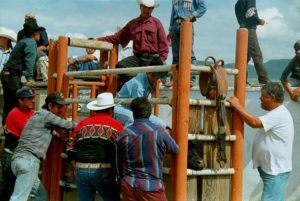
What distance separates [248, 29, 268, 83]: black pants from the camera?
8.70 meters

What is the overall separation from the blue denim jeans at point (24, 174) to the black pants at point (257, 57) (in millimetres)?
3622

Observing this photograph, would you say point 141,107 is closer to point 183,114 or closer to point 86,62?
point 183,114

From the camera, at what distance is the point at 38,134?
6.75m

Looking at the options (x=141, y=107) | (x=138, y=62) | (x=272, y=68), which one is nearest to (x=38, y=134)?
(x=138, y=62)

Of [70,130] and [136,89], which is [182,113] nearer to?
[136,89]

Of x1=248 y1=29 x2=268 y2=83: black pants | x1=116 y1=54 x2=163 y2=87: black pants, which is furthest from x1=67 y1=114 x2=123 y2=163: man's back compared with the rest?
x1=248 y1=29 x2=268 y2=83: black pants

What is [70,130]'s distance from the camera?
22.3 ft

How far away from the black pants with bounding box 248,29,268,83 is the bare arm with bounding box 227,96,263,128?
2.85 m

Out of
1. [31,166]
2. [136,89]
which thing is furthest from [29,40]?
[136,89]

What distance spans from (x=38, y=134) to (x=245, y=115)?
241cm

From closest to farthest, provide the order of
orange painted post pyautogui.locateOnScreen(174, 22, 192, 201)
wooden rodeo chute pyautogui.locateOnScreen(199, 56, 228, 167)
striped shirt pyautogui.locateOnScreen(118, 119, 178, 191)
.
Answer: striped shirt pyautogui.locateOnScreen(118, 119, 178, 191)
orange painted post pyautogui.locateOnScreen(174, 22, 192, 201)
wooden rodeo chute pyautogui.locateOnScreen(199, 56, 228, 167)

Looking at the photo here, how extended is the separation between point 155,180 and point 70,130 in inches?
67.4

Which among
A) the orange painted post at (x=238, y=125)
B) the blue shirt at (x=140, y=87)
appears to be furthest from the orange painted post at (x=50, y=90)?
the orange painted post at (x=238, y=125)

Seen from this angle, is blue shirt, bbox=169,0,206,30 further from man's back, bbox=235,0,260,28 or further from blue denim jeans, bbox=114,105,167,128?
blue denim jeans, bbox=114,105,167,128
